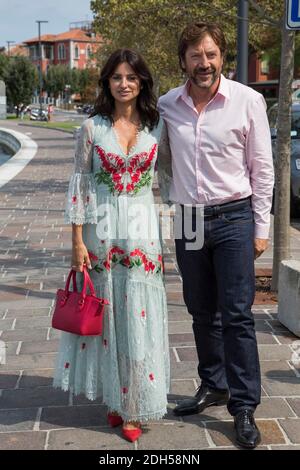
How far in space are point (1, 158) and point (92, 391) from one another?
25885mm

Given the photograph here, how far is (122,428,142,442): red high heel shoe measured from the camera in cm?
319

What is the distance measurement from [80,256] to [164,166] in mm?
592

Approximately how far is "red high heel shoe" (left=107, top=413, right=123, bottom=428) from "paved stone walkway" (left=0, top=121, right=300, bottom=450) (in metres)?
0.03

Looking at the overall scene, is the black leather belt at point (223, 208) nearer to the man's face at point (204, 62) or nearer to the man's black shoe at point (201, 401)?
the man's face at point (204, 62)

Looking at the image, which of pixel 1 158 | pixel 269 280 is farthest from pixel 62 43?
pixel 269 280

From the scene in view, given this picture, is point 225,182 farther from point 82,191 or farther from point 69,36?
point 69,36

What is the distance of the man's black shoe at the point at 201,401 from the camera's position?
3.47 metres

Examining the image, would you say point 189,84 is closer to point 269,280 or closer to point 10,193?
point 269,280

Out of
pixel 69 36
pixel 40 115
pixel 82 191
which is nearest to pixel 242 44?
pixel 82 191

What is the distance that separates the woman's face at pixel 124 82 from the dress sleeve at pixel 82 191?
18 centimetres

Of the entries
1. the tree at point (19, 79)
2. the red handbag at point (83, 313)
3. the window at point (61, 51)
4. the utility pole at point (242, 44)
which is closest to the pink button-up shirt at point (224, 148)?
the red handbag at point (83, 313)

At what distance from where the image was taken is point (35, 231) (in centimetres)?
864

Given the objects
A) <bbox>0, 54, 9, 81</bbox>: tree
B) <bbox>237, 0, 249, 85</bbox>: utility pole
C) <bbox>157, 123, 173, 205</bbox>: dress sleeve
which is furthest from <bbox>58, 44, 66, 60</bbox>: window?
<bbox>157, 123, 173, 205</bbox>: dress sleeve

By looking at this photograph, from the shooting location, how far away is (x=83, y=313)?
3125mm
